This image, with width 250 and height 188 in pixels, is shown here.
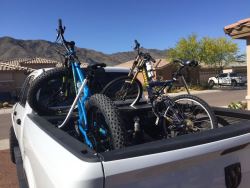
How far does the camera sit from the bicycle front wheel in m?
4.61

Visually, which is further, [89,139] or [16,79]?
[16,79]

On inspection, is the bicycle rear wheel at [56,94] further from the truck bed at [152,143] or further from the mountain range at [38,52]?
the mountain range at [38,52]

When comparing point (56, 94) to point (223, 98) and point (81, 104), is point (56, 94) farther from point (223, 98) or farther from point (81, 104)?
point (223, 98)

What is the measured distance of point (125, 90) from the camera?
15.4 ft

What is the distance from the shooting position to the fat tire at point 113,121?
2.38 metres

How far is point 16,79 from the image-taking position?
35562 millimetres

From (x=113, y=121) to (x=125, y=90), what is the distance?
7.43ft

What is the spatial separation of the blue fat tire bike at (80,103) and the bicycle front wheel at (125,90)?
0.55 metres

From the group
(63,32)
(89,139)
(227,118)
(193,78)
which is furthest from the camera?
(193,78)

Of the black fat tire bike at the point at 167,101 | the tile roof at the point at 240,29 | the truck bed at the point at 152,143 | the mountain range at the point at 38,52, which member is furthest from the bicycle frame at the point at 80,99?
the mountain range at the point at 38,52

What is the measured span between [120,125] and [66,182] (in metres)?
0.79

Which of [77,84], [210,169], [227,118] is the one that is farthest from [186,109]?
[210,169]

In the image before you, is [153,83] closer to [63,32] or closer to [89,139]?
[63,32]

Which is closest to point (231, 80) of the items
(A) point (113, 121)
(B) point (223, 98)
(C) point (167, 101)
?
(B) point (223, 98)
